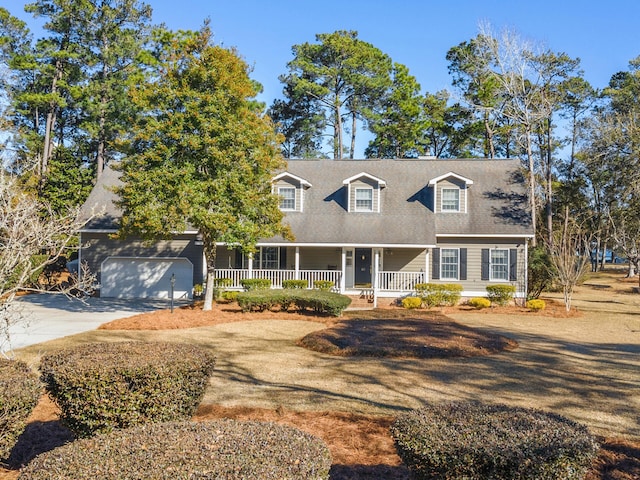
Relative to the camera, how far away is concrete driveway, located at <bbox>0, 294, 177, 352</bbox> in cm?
1298

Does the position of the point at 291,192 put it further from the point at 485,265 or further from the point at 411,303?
the point at 485,265

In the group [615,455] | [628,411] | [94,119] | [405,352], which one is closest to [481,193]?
[405,352]

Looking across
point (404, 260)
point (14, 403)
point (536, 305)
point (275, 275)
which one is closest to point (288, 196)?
point (275, 275)

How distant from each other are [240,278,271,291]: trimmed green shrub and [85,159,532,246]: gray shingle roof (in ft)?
5.71

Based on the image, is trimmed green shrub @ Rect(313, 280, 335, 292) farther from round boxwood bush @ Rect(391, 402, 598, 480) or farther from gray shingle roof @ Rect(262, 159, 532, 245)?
round boxwood bush @ Rect(391, 402, 598, 480)

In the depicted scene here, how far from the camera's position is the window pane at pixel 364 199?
937 inches

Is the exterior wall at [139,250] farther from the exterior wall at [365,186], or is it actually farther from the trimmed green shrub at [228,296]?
the exterior wall at [365,186]

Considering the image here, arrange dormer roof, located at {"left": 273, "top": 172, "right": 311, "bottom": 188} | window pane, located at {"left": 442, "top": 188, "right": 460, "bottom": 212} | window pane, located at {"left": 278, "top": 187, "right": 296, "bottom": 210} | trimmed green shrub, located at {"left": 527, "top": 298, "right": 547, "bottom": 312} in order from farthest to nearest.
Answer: window pane, located at {"left": 278, "top": 187, "right": 296, "bottom": 210}, window pane, located at {"left": 442, "top": 188, "right": 460, "bottom": 212}, dormer roof, located at {"left": 273, "top": 172, "right": 311, "bottom": 188}, trimmed green shrub, located at {"left": 527, "top": 298, "right": 547, "bottom": 312}

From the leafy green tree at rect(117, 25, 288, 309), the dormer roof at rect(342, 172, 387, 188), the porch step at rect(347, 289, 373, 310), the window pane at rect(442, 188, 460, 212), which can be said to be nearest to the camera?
the leafy green tree at rect(117, 25, 288, 309)

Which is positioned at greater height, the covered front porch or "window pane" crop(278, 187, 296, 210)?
"window pane" crop(278, 187, 296, 210)

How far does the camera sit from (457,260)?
74.8 ft

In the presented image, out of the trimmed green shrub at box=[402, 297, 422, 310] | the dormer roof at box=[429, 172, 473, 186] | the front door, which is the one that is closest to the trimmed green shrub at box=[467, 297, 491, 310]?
the trimmed green shrub at box=[402, 297, 422, 310]

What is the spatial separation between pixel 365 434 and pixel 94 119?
33923 millimetres

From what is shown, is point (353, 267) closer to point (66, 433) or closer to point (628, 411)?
point (628, 411)
